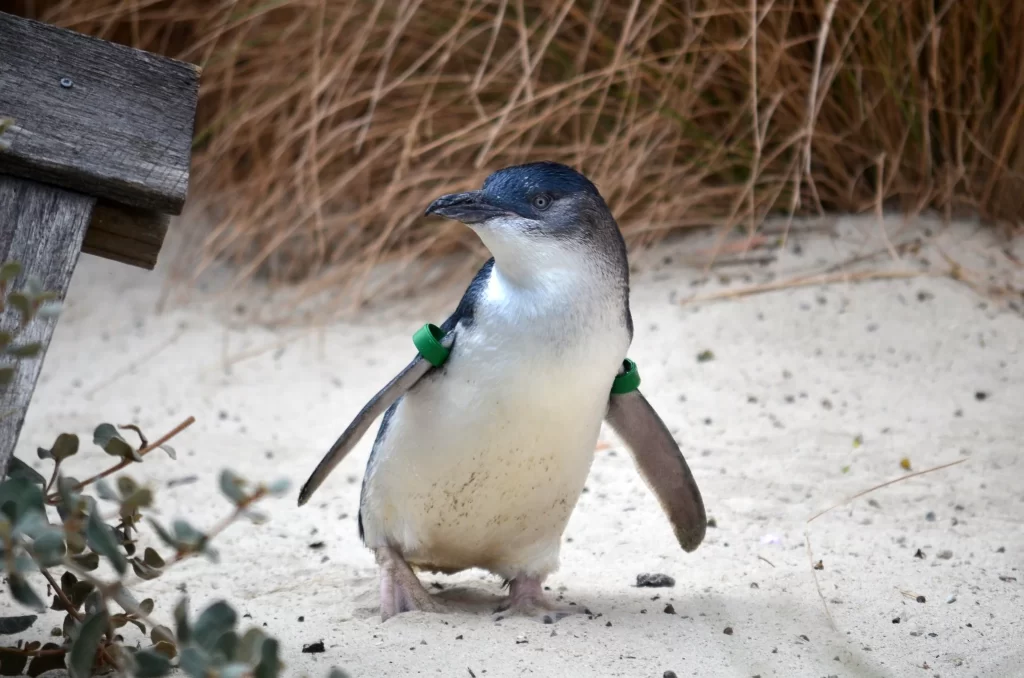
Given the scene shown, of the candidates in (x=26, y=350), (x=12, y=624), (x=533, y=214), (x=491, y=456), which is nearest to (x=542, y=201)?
(x=533, y=214)

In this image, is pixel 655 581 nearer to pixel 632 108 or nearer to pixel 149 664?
pixel 149 664

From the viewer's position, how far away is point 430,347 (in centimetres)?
226

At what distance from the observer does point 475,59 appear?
4.85 metres

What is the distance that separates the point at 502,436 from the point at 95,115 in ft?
3.00

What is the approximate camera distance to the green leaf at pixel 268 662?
148 centimetres

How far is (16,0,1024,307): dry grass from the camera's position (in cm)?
398

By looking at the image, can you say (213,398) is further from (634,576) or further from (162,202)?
(162,202)

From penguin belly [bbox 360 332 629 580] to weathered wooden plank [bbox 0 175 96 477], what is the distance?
0.73 meters

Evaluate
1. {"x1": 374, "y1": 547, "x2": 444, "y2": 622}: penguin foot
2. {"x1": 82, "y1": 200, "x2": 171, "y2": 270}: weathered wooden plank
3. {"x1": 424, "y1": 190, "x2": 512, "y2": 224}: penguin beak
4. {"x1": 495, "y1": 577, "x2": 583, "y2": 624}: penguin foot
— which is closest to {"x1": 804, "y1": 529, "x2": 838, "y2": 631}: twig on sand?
{"x1": 495, "y1": 577, "x2": 583, "y2": 624}: penguin foot

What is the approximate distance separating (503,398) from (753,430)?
1.50 meters

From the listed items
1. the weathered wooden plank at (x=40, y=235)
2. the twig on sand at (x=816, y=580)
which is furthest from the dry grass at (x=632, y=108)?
the weathered wooden plank at (x=40, y=235)

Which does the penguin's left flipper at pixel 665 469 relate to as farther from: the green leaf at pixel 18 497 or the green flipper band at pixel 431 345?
the green leaf at pixel 18 497

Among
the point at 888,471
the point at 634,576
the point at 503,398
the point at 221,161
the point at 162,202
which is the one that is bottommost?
the point at 221,161

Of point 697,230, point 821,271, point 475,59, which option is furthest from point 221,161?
point 821,271
